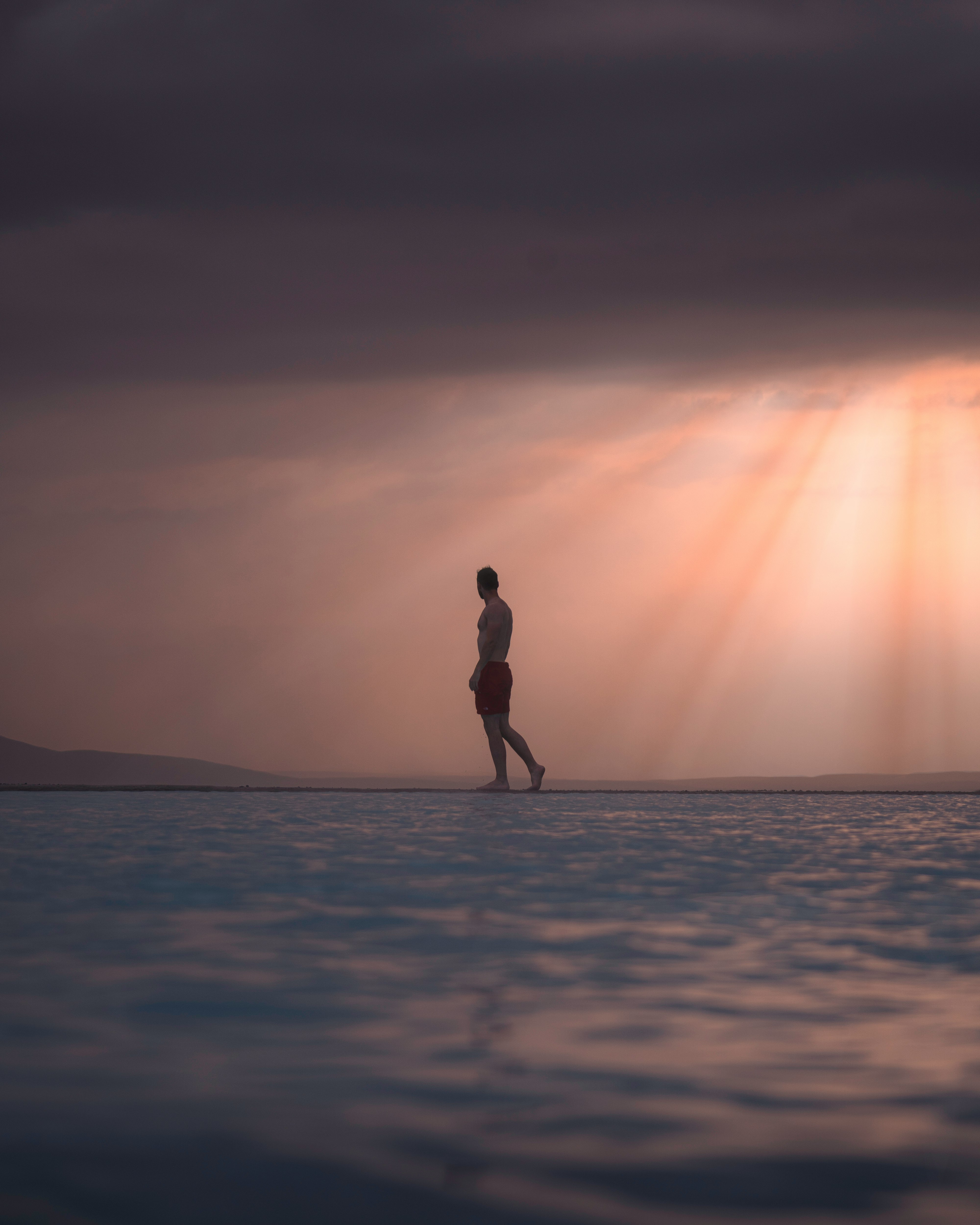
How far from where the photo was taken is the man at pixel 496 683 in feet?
45.1

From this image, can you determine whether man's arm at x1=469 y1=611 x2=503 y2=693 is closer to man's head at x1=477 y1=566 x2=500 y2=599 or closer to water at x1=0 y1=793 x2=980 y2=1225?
man's head at x1=477 y1=566 x2=500 y2=599

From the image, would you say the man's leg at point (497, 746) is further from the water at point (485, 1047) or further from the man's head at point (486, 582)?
the water at point (485, 1047)

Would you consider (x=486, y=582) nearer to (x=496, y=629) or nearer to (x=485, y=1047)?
(x=496, y=629)

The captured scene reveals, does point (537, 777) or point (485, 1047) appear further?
point (537, 777)

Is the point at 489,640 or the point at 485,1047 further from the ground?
the point at 489,640

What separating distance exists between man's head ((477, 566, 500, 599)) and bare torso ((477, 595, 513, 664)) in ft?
0.29

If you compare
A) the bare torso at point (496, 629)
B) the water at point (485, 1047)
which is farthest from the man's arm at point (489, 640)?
the water at point (485, 1047)

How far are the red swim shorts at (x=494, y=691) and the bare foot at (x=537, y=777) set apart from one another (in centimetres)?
68

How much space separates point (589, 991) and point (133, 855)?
3322mm

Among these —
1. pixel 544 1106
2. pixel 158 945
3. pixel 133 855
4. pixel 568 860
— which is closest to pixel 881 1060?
pixel 544 1106

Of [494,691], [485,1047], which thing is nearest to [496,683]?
[494,691]

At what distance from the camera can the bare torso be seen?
46.2ft

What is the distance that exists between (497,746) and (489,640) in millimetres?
1161

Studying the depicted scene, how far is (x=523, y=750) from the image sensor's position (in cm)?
1379
